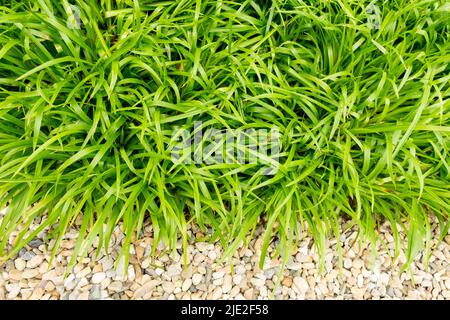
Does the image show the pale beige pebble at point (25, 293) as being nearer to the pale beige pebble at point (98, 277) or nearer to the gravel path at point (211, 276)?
the gravel path at point (211, 276)

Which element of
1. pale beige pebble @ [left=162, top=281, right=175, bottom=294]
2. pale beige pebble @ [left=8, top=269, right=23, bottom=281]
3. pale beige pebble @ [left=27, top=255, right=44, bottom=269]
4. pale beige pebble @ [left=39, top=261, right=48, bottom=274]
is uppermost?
pale beige pebble @ [left=27, top=255, right=44, bottom=269]

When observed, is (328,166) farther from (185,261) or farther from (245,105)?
(185,261)

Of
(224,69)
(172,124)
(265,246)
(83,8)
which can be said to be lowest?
(265,246)

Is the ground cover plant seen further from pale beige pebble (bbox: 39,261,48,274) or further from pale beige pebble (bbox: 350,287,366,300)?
pale beige pebble (bbox: 350,287,366,300)

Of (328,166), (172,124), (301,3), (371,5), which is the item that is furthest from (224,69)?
(371,5)

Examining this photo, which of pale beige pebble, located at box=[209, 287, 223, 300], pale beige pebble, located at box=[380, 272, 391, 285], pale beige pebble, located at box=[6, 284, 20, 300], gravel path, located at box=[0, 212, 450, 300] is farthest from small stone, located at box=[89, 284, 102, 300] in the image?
pale beige pebble, located at box=[380, 272, 391, 285]
